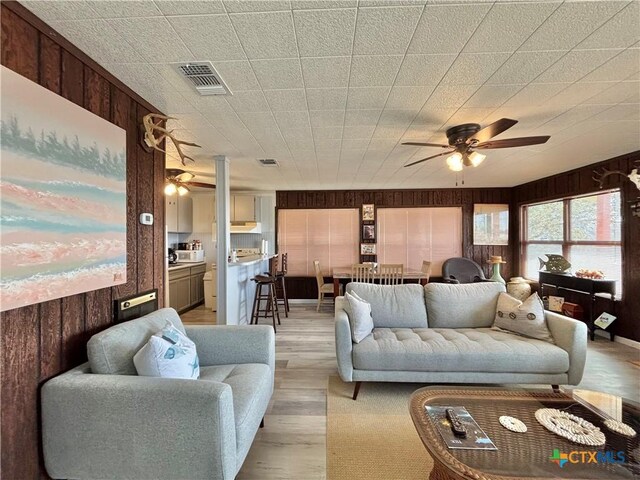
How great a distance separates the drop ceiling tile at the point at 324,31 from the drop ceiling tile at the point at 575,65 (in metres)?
1.37

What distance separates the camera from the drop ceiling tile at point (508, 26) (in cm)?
136

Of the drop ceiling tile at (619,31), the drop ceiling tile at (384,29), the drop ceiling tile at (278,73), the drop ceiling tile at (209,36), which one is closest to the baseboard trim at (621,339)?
the drop ceiling tile at (619,31)

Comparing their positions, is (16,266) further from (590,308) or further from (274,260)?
(590,308)

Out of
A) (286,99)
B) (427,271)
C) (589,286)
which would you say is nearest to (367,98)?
(286,99)

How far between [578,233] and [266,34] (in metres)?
5.52

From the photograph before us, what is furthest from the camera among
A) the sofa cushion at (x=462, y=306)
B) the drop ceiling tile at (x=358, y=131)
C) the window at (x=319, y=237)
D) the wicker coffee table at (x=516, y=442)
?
the window at (x=319, y=237)

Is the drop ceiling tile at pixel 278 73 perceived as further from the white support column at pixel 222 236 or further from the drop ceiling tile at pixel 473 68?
the white support column at pixel 222 236

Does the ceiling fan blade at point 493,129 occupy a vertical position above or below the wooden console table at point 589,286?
above

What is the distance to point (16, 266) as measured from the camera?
1.25 m

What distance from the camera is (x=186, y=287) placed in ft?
16.9

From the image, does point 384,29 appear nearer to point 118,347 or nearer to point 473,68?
point 473,68

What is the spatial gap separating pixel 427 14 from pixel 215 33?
43.9 inches

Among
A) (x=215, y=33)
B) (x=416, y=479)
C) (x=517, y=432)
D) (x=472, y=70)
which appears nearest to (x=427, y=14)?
(x=472, y=70)

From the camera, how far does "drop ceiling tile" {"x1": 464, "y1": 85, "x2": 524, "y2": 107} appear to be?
2055 millimetres
